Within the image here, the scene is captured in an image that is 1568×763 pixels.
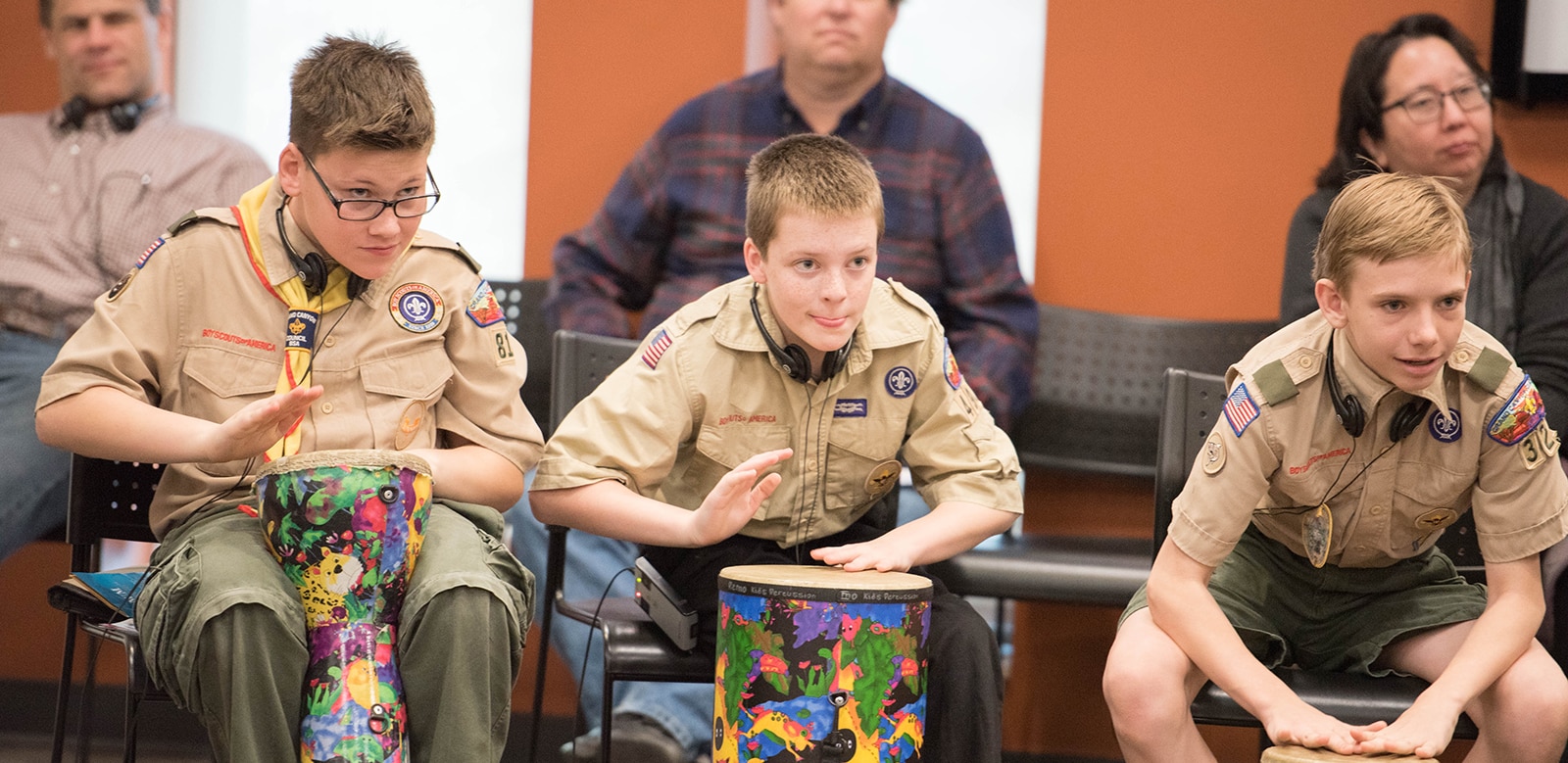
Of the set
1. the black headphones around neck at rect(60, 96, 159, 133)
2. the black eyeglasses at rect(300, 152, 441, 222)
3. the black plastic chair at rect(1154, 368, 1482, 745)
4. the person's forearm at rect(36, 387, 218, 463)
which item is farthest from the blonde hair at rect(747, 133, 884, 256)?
the black headphones around neck at rect(60, 96, 159, 133)

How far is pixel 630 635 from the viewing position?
2408 millimetres

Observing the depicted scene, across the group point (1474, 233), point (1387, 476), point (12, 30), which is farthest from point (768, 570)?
point (12, 30)

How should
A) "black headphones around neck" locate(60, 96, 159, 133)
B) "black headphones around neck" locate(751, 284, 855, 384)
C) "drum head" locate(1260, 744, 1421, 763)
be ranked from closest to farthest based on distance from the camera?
"drum head" locate(1260, 744, 1421, 763) < "black headphones around neck" locate(751, 284, 855, 384) < "black headphones around neck" locate(60, 96, 159, 133)

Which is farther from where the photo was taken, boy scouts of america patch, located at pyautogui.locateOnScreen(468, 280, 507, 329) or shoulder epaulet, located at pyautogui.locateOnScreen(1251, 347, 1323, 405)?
boy scouts of america patch, located at pyautogui.locateOnScreen(468, 280, 507, 329)

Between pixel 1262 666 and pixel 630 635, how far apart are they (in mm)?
1003

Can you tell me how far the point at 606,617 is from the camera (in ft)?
8.16

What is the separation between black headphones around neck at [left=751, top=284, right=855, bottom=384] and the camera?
2467 mm

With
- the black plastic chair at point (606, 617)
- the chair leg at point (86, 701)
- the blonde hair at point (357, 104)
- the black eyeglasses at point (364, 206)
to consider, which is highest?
the blonde hair at point (357, 104)

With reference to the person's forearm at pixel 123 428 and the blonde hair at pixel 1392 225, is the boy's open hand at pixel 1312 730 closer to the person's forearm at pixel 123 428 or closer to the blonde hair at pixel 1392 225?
the blonde hair at pixel 1392 225

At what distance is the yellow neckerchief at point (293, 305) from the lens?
90.4 inches

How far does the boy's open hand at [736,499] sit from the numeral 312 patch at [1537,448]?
1162 mm

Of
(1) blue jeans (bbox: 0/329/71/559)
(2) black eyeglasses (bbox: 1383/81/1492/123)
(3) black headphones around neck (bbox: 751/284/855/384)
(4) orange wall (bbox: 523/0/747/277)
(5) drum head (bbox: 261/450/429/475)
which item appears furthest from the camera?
(4) orange wall (bbox: 523/0/747/277)

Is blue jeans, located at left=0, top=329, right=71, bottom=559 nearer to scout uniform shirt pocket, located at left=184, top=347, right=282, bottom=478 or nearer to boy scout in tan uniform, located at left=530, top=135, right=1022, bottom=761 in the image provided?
scout uniform shirt pocket, located at left=184, top=347, right=282, bottom=478

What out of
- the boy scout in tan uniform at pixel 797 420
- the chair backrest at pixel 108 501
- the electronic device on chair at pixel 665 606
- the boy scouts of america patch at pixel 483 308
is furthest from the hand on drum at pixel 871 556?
the chair backrest at pixel 108 501
